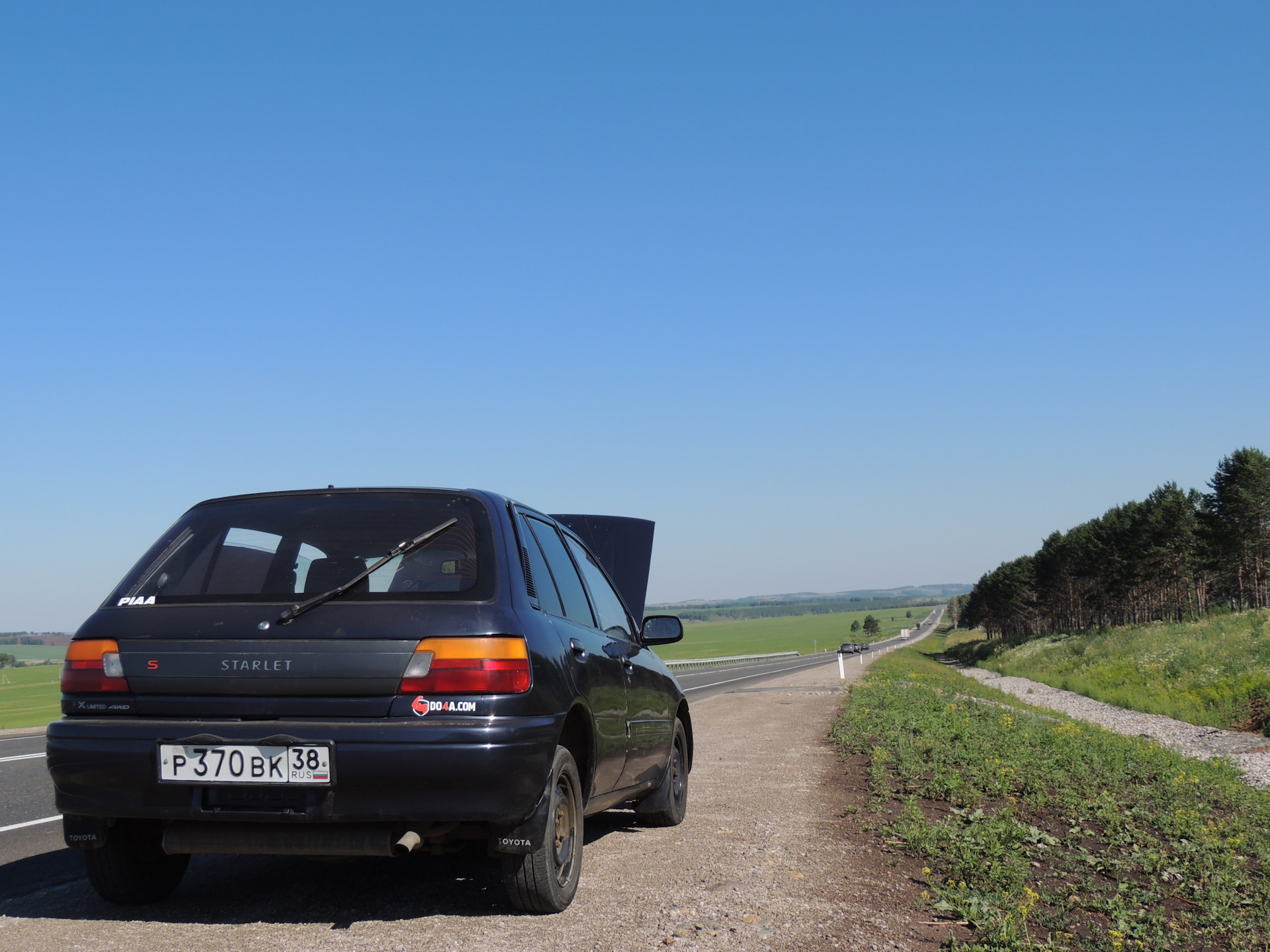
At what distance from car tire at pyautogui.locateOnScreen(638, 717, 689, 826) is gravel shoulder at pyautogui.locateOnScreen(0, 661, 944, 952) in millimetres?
129

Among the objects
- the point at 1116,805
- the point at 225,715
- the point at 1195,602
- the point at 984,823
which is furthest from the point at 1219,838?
the point at 1195,602

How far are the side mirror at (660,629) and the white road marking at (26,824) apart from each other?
455 centimetres

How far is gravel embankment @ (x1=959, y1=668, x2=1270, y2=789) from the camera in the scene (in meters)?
18.7

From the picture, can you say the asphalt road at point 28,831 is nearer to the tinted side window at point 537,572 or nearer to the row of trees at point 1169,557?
the tinted side window at point 537,572

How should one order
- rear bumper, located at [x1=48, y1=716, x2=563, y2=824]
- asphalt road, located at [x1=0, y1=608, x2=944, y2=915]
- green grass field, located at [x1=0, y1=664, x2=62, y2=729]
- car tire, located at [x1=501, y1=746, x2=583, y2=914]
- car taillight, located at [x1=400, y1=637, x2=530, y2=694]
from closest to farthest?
rear bumper, located at [x1=48, y1=716, x2=563, y2=824], car taillight, located at [x1=400, y1=637, x2=530, y2=694], car tire, located at [x1=501, y1=746, x2=583, y2=914], asphalt road, located at [x1=0, y1=608, x2=944, y2=915], green grass field, located at [x1=0, y1=664, x2=62, y2=729]

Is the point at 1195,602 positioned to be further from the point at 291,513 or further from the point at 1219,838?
the point at 291,513

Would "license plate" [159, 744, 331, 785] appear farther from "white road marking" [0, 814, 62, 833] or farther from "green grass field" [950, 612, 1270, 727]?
"green grass field" [950, 612, 1270, 727]

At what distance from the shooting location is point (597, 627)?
5.62 metres

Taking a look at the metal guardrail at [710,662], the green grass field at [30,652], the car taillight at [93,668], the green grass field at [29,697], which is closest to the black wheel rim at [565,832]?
the car taillight at [93,668]

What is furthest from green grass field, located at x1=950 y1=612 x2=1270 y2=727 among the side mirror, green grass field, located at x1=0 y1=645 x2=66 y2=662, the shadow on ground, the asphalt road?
green grass field, located at x1=0 y1=645 x2=66 y2=662

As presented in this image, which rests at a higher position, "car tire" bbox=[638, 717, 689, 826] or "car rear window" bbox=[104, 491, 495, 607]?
"car rear window" bbox=[104, 491, 495, 607]

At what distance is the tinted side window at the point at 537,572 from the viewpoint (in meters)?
4.56

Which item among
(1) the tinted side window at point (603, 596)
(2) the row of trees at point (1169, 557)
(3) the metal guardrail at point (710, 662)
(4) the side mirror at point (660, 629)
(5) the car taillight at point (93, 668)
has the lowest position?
(3) the metal guardrail at point (710, 662)

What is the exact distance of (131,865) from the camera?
4281 millimetres
